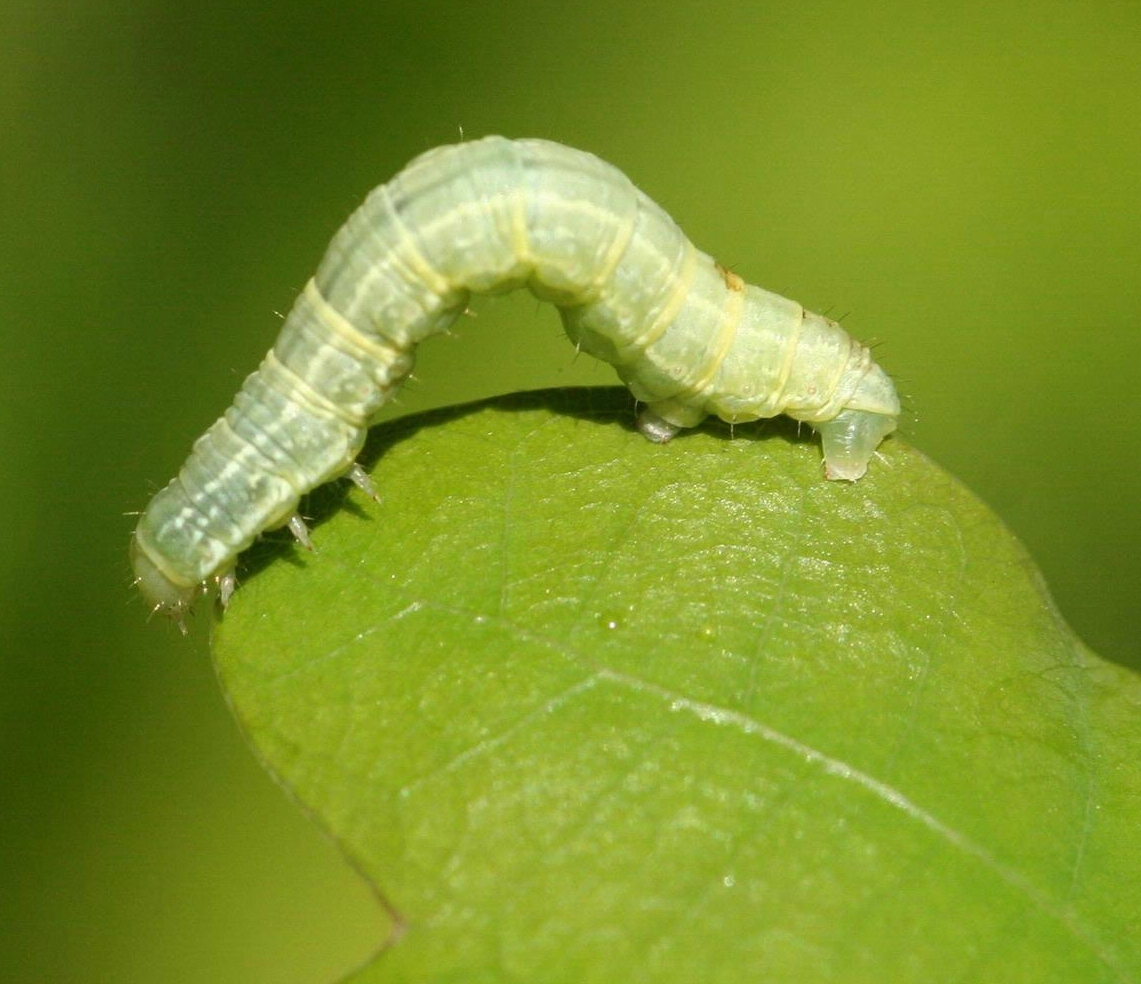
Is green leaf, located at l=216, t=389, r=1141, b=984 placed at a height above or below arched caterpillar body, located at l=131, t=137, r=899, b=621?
below

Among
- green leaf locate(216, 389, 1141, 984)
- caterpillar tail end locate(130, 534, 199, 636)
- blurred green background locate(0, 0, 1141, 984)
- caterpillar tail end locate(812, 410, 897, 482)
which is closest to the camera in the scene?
green leaf locate(216, 389, 1141, 984)

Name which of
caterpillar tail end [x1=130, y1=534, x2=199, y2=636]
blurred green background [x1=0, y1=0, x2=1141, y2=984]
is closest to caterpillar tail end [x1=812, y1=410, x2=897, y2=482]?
blurred green background [x1=0, y1=0, x2=1141, y2=984]

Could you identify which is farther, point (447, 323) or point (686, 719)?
point (447, 323)

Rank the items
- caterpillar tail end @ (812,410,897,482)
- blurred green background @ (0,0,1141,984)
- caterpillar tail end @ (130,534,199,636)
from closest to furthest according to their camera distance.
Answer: caterpillar tail end @ (812,410,897,482) < caterpillar tail end @ (130,534,199,636) < blurred green background @ (0,0,1141,984)

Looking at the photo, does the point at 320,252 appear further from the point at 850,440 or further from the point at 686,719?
the point at 686,719

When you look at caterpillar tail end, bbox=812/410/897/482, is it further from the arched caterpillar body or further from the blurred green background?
the blurred green background

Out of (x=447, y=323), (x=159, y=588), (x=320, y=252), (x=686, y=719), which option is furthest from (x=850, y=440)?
(x=320, y=252)

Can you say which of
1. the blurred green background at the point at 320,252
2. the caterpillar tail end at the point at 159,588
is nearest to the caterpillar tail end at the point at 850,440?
the blurred green background at the point at 320,252
